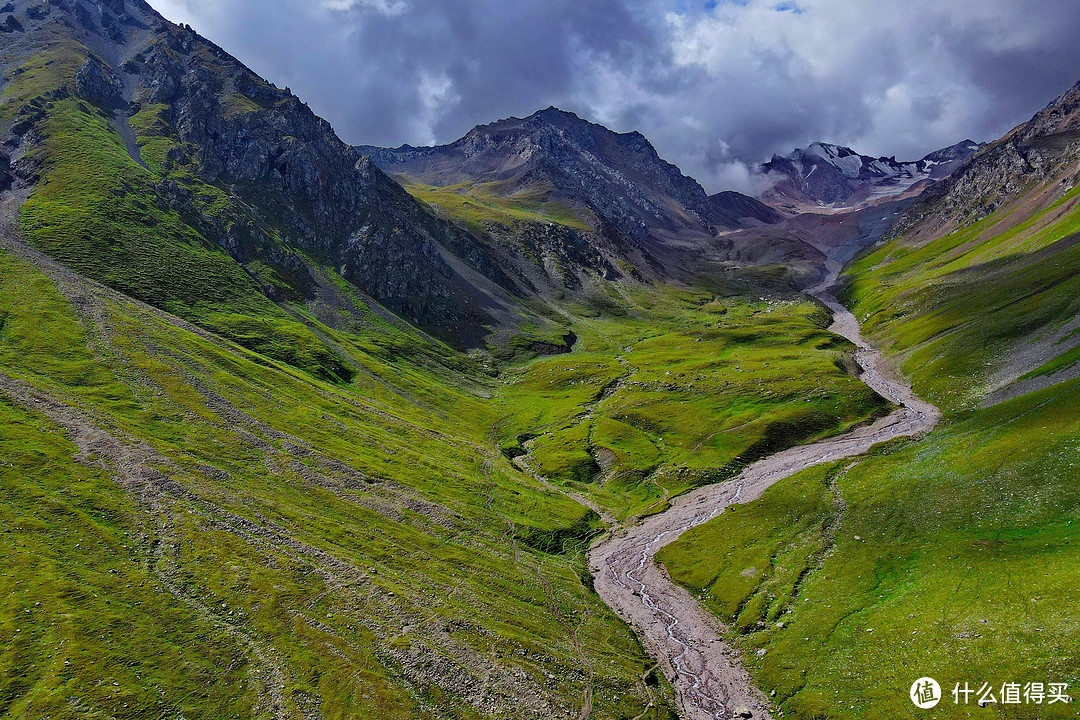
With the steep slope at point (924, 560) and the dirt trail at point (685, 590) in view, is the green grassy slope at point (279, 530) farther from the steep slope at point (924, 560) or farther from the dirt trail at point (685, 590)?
the steep slope at point (924, 560)

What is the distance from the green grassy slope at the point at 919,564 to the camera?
46219 millimetres

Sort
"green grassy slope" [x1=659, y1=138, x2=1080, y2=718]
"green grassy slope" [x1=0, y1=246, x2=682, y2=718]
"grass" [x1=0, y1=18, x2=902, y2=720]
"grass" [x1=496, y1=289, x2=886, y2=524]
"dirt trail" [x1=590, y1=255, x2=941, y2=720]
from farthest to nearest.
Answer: "grass" [x1=496, y1=289, x2=886, y2=524] → "dirt trail" [x1=590, y1=255, x2=941, y2=720] → "grass" [x1=0, y1=18, x2=902, y2=720] → "green grassy slope" [x1=0, y1=246, x2=682, y2=718] → "green grassy slope" [x1=659, y1=138, x2=1080, y2=718]

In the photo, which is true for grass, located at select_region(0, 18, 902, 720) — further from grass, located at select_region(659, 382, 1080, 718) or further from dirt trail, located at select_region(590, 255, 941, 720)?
grass, located at select_region(659, 382, 1080, 718)

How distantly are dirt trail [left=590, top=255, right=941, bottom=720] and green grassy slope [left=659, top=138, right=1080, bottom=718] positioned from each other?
3.07 m

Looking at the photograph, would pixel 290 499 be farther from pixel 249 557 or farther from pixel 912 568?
pixel 912 568

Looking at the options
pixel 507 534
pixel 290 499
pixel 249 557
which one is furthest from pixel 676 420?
pixel 249 557

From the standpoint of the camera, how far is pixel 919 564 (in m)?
63.7

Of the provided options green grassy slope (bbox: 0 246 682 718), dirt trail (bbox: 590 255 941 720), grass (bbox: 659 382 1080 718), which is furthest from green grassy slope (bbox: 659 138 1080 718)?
green grassy slope (bbox: 0 246 682 718)

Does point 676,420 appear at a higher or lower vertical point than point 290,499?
higher

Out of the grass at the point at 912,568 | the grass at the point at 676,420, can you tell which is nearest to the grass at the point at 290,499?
the grass at the point at 676,420

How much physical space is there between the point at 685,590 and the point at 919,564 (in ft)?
98.7

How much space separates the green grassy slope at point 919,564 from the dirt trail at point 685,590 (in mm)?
3066

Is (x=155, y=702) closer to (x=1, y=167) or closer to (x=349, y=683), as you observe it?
(x=349, y=683)

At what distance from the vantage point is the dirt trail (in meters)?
58.5
